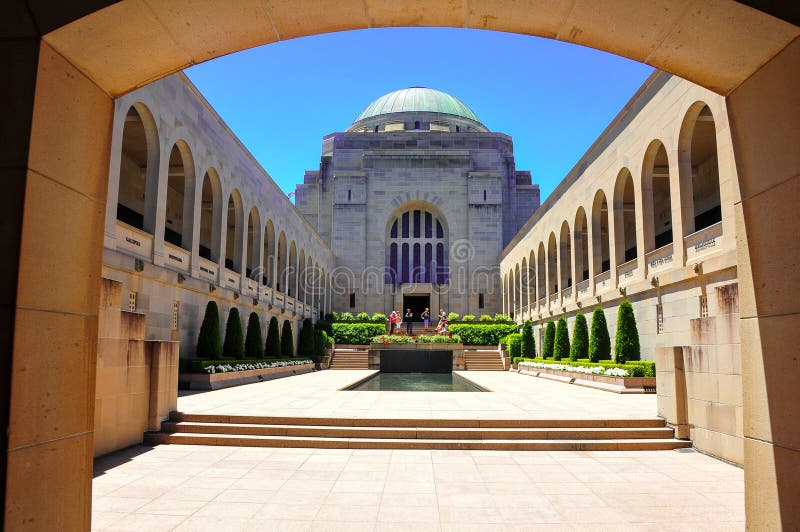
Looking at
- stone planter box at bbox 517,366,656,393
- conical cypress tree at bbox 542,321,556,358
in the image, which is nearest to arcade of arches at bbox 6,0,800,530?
stone planter box at bbox 517,366,656,393

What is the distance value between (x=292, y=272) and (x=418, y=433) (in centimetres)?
2926

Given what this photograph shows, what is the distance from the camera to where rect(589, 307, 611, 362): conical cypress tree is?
2173 cm

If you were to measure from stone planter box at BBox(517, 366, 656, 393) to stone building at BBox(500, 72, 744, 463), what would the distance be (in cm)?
203

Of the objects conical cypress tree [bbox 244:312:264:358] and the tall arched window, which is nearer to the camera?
conical cypress tree [bbox 244:312:264:358]

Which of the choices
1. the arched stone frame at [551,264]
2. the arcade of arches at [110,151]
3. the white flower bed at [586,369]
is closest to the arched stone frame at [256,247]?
the white flower bed at [586,369]

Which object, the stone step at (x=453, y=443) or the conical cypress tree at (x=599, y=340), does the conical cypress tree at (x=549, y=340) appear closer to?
the conical cypress tree at (x=599, y=340)

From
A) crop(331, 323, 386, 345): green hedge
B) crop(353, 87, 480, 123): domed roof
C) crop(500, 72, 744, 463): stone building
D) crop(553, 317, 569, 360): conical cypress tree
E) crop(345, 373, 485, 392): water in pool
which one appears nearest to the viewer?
crop(500, 72, 744, 463): stone building

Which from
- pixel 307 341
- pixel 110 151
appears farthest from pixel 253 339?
pixel 110 151

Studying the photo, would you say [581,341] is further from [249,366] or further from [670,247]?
[249,366]

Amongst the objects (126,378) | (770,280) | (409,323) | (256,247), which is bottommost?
(126,378)

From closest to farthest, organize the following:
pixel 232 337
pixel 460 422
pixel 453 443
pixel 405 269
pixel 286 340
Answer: pixel 453 443, pixel 460 422, pixel 232 337, pixel 286 340, pixel 405 269

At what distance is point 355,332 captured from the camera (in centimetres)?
3812

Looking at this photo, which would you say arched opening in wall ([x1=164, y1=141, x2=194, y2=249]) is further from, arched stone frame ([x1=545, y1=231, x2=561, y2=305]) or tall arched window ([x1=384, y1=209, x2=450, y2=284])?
tall arched window ([x1=384, y1=209, x2=450, y2=284])

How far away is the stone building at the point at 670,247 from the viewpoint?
842 centimetres
